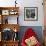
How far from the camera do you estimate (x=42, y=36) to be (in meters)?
6.09

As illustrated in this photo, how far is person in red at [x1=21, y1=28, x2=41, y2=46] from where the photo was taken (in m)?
5.54

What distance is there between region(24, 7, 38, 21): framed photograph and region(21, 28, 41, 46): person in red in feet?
1.50

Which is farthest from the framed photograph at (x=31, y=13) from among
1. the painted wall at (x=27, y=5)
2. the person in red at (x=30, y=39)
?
the person in red at (x=30, y=39)

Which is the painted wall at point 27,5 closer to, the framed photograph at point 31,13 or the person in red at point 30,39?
the framed photograph at point 31,13

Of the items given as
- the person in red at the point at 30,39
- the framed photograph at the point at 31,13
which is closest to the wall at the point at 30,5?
the framed photograph at the point at 31,13

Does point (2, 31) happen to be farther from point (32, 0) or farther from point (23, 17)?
point (32, 0)

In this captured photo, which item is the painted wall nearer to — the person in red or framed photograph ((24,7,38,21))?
framed photograph ((24,7,38,21))

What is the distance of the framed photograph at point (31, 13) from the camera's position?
6117mm

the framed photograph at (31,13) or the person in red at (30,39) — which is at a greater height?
the framed photograph at (31,13)

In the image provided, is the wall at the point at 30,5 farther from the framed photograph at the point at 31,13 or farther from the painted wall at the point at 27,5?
the framed photograph at the point at 31,13

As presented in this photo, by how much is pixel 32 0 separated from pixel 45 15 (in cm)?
97

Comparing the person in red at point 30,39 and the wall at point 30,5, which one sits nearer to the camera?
the person in red at point 30,39

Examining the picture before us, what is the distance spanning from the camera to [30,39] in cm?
557

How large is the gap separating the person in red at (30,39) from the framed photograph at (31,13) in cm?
46
